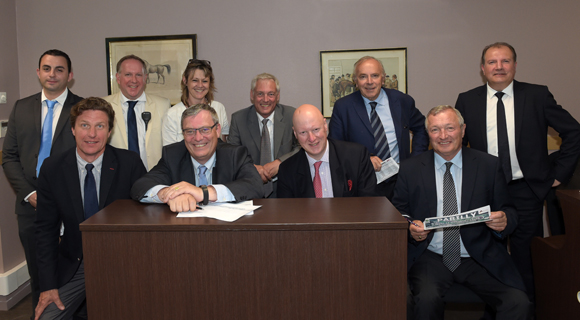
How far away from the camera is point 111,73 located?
4672 mm

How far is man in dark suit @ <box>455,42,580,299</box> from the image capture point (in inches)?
131

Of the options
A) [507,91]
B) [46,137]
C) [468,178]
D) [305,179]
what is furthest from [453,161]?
[46,137]

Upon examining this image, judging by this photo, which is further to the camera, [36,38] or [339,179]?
[36,38]

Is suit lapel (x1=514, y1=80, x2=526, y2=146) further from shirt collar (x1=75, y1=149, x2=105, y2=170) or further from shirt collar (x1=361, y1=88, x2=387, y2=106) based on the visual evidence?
shirt collar (x1=75, y1=149, x2=105, y2=170)

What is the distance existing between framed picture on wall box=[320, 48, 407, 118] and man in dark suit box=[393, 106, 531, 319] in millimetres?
1777

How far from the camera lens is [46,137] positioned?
3389 mm


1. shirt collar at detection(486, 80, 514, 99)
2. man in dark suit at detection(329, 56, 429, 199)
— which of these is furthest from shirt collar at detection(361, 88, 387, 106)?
shirt collar at detection(486, 80, 514, 99)

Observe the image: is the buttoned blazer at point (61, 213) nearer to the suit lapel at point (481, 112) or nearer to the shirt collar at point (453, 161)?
the shirt collar at point (453, 161)

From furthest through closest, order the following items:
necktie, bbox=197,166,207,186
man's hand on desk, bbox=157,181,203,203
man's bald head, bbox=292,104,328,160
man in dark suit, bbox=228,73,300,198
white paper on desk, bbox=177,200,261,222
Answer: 1. man in dark suit, bbox=228,73,300,198
2. man's bald head, bbox=292,104,328,160
3. necktie, bbox=197,166,207,186
4. man's hand on desk, bbox=157,181,203,203
5. white paper on desk, bbox=177,200,261,222

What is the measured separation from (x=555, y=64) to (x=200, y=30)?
364 centimetres

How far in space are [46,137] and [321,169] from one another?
2157 mm

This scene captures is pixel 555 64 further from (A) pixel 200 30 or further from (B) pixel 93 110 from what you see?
(B) pixel 93 110

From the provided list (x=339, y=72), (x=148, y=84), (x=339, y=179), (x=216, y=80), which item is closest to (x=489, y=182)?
(x=339, y=179)

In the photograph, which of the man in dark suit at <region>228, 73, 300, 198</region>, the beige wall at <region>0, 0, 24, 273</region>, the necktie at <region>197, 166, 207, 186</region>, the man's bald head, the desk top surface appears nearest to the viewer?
the desk top surface
